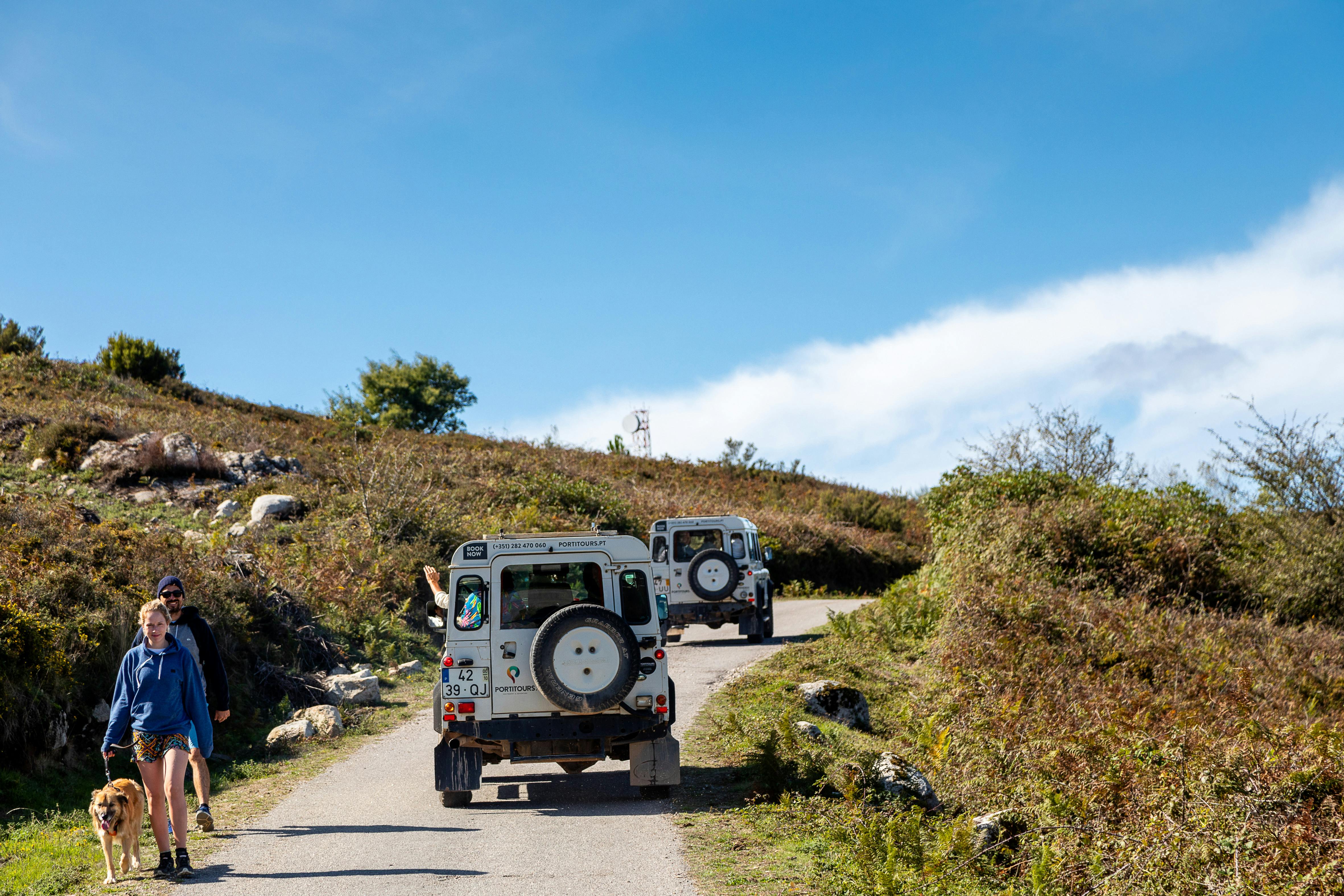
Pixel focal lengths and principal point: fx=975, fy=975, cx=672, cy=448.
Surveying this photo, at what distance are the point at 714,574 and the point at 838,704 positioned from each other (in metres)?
6.71

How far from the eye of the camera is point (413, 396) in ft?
214

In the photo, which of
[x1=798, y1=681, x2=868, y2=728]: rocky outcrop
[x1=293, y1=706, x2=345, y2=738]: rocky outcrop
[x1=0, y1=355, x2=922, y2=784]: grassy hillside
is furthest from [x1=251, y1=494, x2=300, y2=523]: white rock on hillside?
[x1=798, y1=681, x2=868, y2=728]: rocky outcrop

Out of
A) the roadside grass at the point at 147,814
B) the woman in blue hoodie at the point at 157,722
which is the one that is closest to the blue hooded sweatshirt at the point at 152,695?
the woman in blue hoodie at the point at 157,722

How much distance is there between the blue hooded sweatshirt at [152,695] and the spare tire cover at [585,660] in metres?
2.48

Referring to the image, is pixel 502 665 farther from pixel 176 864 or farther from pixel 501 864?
pixel 176 864

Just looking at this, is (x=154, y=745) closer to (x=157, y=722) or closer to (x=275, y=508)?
(x=157, y=722)

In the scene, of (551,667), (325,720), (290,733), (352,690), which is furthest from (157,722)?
(352,690)

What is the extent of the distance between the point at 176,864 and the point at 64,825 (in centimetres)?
298

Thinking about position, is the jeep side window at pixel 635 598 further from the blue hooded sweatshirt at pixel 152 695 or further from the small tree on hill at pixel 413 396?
the small tree on hill at pixel 413 396

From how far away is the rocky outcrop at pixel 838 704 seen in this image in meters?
12.5

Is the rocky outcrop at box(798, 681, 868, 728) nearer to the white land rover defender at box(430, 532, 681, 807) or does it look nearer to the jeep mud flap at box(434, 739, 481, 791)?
the white land rover defender at box(430, 532, 681, 807)

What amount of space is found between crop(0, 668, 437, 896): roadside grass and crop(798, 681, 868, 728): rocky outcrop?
5300mm

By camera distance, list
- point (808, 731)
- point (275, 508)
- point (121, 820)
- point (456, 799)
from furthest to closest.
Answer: point (275, 508) < point (808, 731) < point (456, 799) < point (121, 820)

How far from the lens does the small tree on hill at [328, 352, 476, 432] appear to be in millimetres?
63812
